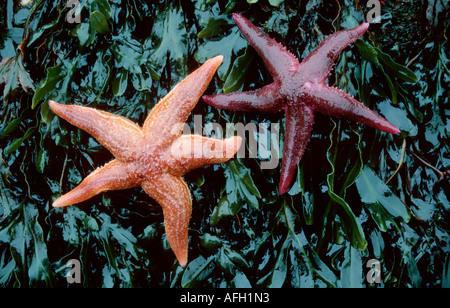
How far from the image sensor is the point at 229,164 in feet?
6.43

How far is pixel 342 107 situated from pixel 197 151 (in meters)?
0.82

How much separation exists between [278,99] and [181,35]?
71 centimetres

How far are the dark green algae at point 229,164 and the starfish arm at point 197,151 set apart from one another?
→ 196 millimetres

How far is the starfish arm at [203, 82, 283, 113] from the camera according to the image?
1.76 meters

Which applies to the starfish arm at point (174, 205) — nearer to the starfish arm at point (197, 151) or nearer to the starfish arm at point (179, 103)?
the starfish arm at point (197, 151)

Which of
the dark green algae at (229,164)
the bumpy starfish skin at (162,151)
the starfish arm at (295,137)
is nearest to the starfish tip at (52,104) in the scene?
the bumpy starfish skin at (162,151)

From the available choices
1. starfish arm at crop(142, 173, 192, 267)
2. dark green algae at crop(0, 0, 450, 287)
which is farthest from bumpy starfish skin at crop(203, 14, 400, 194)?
starfish arm at crop(142, 173, 192, 267)

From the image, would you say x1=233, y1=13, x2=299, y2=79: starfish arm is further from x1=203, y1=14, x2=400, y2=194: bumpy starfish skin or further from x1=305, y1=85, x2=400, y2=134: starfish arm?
x1=305, y1=85, x2=400, y2=134: starfish arm

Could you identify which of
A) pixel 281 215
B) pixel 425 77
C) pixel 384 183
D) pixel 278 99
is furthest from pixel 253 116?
pixel 425 77

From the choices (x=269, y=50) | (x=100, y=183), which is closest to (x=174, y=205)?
(x=100, y=183)

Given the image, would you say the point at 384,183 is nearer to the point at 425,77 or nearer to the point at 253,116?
the point at 425,77

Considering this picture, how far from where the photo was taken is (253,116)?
198 centimetres

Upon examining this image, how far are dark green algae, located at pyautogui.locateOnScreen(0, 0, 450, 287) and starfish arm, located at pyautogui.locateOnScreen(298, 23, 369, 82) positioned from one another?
16 cm
